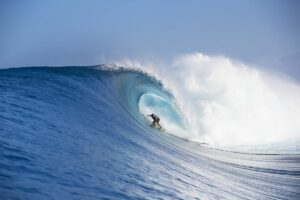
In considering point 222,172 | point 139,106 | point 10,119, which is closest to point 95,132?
point 10,119

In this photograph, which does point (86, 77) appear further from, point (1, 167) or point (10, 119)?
point (1, 167)

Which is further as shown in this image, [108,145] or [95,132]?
[95,132]

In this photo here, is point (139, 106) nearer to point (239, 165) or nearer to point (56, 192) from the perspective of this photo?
point (239, 165)

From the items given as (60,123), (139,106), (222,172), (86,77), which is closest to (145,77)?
(139,106)

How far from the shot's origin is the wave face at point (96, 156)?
5.54m

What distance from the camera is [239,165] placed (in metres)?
14.1

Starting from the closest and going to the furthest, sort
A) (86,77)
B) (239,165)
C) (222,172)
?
(222,172)
(239,165)
(86,77)

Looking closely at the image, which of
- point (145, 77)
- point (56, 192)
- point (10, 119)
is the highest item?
point (145, 77)

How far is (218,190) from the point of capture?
29.4 feet

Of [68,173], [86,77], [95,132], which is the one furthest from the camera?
[86,77]

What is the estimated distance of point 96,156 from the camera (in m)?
7.50

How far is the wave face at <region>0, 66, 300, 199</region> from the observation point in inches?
218

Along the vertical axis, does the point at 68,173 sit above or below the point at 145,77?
below

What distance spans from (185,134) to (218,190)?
36.1 feet
